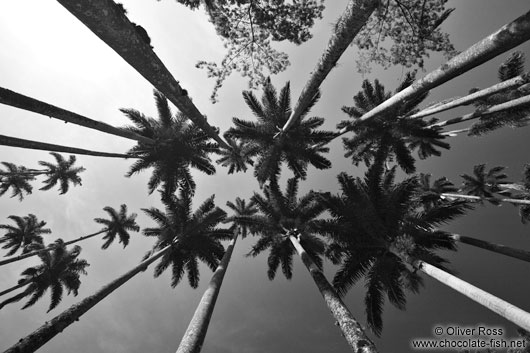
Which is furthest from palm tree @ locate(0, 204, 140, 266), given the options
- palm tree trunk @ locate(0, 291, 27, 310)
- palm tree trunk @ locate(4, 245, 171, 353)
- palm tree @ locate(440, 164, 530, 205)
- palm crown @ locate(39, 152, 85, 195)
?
palm tree @ locate(440, 164, 530, 205)

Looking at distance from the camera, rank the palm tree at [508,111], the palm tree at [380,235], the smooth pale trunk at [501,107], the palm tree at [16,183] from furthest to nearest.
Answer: the palm tree at [16,183] → the palm tree at [508,111] → the palm tree at [380,235] → the smooth pale trunk at [501,107]

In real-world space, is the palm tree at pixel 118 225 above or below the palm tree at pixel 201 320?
above

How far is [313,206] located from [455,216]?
878 centimetres

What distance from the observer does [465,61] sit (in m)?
5.02

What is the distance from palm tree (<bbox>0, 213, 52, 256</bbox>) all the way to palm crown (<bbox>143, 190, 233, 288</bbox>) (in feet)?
58.6

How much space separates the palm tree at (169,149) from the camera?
18422 mm

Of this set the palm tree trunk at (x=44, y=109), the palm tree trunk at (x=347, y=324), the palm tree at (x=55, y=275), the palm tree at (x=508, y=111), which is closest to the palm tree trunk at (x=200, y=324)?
the palm tree trunk at (x=347, y=324)

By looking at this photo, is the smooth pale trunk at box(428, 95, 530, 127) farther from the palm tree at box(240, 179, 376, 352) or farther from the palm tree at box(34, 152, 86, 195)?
the palm tree at box(34, 152, 86, 195)

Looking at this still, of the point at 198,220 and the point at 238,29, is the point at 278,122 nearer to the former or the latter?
the point at 238,29

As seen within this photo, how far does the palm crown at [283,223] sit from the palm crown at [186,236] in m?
3.16

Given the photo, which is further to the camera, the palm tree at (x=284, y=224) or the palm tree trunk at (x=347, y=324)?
the palm tree at (x=284, y=224)

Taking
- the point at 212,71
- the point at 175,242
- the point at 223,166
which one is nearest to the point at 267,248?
the point at 175,242

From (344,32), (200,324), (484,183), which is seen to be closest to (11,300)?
(200,324)

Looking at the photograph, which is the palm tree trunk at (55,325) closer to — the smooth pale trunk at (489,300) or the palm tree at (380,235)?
the palm tree at (380,235)
